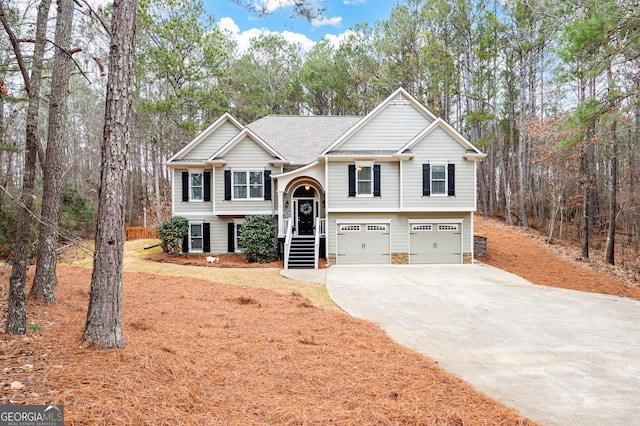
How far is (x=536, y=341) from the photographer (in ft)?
20.8

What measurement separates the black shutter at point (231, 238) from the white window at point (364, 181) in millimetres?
6485

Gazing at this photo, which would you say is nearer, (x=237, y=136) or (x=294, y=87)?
(x=237, y=136)

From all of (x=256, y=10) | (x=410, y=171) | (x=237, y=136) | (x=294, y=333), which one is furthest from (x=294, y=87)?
(x=294, y=333)

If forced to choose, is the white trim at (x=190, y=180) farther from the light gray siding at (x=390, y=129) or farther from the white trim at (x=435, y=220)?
the white trim at (x=435, y=220)

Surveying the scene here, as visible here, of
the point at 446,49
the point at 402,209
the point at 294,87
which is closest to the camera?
the point at 402,209

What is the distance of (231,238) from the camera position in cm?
1773

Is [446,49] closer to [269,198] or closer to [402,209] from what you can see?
[402,209]

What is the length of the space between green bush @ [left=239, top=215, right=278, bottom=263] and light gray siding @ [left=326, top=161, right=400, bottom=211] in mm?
3046

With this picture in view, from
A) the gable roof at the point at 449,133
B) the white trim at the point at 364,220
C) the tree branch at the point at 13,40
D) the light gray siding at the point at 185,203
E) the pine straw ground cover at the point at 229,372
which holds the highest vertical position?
the gable roof at the point at 449,133

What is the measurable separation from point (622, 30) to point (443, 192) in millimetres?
8026

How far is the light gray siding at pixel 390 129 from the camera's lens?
16328mm

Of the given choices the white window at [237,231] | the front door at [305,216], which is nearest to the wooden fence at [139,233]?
the white window at [237,231]

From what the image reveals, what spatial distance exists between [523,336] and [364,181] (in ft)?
34.2

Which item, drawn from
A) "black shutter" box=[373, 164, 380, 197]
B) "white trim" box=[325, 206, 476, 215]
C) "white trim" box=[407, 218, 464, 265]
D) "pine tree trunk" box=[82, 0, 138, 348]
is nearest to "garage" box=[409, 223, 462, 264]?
"white trim" box=[407, 218, 464, 265]
